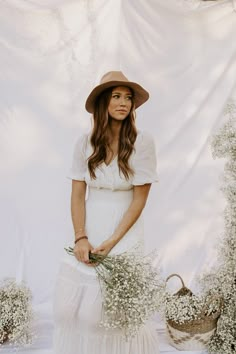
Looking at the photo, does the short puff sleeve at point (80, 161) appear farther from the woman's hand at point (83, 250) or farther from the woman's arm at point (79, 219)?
the woman's hand at point (83, 250)

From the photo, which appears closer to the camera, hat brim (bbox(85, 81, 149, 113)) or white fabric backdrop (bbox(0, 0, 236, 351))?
hat brim (bbox(85, 81, 149, 113))

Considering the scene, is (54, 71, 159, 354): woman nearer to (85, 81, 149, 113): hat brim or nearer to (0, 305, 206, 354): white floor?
(85, 81, 149, 113): hat brim

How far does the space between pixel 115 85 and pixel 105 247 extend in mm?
764

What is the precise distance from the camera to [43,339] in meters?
2.58

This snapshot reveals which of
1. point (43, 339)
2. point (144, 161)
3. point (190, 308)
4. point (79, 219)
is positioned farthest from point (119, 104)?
point (43, 339)

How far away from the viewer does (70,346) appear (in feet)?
6.86

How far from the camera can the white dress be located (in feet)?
6.62

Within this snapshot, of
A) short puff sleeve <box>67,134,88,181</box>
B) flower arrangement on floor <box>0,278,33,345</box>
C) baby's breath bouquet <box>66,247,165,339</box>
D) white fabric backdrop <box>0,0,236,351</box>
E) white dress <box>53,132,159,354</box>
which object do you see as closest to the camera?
baby's breath bouquet <box>66,247,165,339</box>

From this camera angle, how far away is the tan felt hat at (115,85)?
217cm

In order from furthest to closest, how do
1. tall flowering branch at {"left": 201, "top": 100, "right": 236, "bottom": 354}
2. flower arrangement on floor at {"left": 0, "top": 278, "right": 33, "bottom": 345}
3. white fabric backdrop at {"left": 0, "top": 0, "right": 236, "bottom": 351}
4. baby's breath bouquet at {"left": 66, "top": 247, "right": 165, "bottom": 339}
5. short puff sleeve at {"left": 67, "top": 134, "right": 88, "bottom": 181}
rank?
white fabric backdrop at {"left": 0, "top": 0, "right": 236, "bottom": 351}, flower arrangement on floor at {"left": 0, "top": 278, "right": 33, "bottom": 345}, short puff sleeve at {"left": 67, "top": 134, "right": 88, "bottom": 181}, tall flowering branch at {"left": 201, "top": 100, "right": 236, "bottom": 354}, baby's breath bouquet at {"left": 66, "top": 247, "right": 165, "bottom": 339}

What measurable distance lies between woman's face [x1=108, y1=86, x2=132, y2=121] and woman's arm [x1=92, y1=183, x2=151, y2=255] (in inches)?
14.0

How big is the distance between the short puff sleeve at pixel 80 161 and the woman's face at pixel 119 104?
0.20m

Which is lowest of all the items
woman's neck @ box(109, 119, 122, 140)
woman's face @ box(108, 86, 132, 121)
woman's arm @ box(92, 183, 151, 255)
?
woman's arm @ box(92, 183, 151, 255)

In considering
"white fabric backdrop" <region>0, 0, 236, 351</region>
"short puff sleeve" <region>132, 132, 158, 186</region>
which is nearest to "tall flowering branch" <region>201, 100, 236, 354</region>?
"short puff sleeve" <region>132, 132, 158, 186</region>
